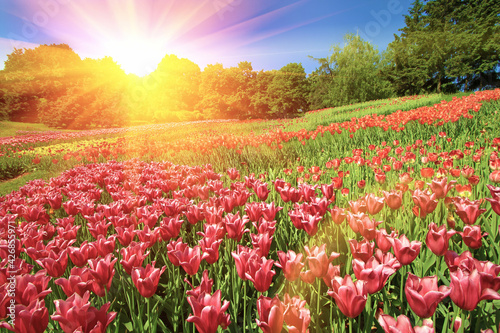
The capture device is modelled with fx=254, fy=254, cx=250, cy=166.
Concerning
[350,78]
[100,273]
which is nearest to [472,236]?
[100,273]

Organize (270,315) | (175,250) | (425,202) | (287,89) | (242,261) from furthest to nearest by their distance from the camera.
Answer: (287,89) → (425,202) → (175,250) → (242,261) → (270,315)

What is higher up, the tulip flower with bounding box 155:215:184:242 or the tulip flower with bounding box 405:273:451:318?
the tulip flower with bounding box 405:273:451:318

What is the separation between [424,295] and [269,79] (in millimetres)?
47885

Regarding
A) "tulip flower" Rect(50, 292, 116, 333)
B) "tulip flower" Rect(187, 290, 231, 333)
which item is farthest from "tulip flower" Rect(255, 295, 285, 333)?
"tulip flower" Rect(50, 292, 116, 333)

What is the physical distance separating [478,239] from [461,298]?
22.9 inches

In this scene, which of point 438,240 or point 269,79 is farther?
point 269,79

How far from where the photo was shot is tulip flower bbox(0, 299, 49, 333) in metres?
0.95

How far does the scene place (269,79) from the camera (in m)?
Answer: 45.9

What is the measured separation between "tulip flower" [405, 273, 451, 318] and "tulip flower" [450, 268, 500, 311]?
0.14 feet

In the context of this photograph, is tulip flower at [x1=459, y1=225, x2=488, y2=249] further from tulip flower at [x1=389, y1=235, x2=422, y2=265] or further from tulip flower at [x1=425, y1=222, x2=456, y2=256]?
tulip flower at [x1=389, y1=235, x2=422, y2=265]

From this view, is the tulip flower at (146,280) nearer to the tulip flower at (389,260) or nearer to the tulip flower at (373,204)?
the tulip flower at (389,260)

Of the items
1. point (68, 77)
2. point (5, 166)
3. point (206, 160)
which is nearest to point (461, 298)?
point (206, 160)

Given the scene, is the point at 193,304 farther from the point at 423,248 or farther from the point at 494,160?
the point at 494,160

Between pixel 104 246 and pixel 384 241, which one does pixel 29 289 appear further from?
pixel 384 241
